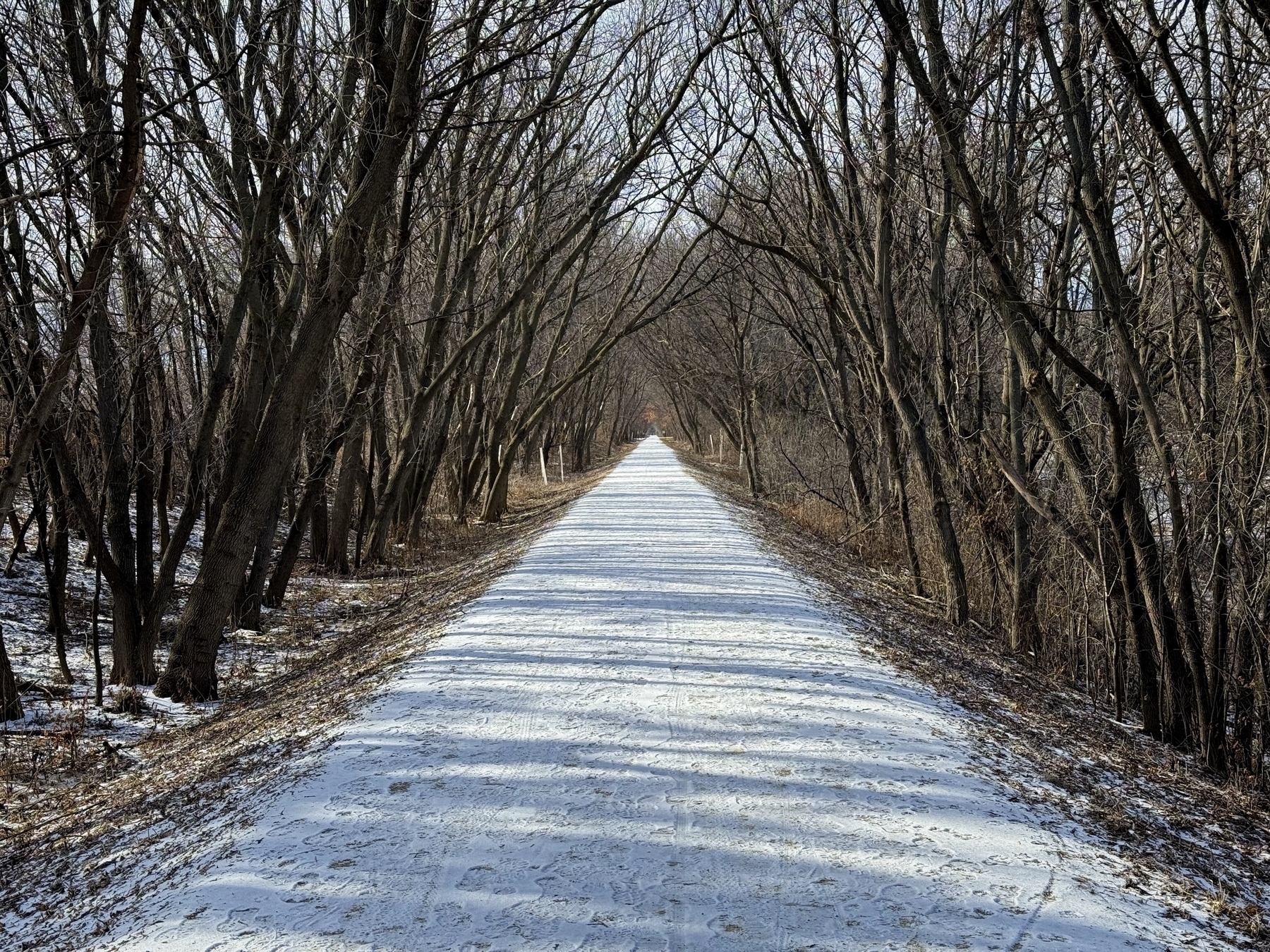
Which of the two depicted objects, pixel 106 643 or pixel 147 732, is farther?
pixel 106 643

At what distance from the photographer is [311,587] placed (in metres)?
12.4

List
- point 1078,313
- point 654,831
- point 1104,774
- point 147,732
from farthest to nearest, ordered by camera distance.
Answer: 1. point 1078,313
2. point 147,732
3. point 1104,774
4. point 654,831

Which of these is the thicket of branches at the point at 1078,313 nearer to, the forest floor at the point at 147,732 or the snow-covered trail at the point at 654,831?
the snow-covered trail at the point at 654,831

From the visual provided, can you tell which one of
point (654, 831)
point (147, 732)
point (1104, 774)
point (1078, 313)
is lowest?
point (1104, 774)

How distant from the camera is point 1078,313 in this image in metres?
8.97

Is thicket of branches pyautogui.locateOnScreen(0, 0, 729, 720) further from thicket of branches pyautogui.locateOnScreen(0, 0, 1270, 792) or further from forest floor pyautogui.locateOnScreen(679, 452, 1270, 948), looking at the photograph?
forest floor pyautogui.locateOnScreen(679, 452, 1270, 948)

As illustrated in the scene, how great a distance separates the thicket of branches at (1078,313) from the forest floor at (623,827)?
189 cm

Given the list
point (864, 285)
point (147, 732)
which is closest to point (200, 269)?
point (147, 732)

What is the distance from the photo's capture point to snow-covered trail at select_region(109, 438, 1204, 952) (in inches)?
127

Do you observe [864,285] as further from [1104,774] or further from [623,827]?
[623,827]

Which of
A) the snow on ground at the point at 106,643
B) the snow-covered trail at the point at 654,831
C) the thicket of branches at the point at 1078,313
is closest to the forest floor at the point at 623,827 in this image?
the snow-covered trail at the point at 654,831

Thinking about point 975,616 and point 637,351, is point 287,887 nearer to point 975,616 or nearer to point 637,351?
point 975,616

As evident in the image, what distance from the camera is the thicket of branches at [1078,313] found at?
604 cm

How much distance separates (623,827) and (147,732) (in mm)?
4614
